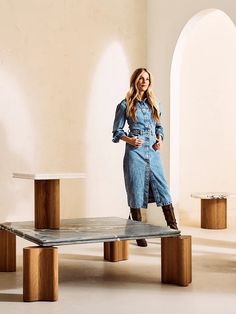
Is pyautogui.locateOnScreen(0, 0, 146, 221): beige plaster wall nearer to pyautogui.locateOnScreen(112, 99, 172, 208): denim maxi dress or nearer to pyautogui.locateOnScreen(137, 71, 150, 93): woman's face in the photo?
pyautogui.locateOnScreen(112, 99, 172, 208): denim maxi dress

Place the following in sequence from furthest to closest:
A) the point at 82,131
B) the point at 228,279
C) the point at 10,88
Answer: the point at 82,131 → the point at 10,88 → the point at 228,279

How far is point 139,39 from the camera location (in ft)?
24.9

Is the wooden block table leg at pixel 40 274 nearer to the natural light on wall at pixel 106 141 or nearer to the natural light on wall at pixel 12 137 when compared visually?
the natural light on wall at pixel 12 137

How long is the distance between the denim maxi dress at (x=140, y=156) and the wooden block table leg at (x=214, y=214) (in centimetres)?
170

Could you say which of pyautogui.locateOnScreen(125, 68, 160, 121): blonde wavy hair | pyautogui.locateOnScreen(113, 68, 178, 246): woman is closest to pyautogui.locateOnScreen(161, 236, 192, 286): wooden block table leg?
pyautogui.locateOnScreen(113, 68, 178, 246): woman

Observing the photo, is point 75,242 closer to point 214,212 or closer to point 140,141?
point 140,141

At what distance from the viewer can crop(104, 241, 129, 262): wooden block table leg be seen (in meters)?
5.10

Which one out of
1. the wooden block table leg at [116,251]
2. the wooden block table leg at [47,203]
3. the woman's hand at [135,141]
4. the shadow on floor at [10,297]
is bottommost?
the shadow on floor at [10,297]

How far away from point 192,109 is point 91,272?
4006 millimetres

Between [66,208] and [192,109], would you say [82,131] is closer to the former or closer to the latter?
[66,208]

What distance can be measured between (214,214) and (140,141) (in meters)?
2.10

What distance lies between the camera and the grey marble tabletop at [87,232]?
403 centimetres

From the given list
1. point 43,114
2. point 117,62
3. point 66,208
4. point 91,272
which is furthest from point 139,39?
point 91,272

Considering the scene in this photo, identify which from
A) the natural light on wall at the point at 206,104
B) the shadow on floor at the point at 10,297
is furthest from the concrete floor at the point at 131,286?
the natural light on wall at the point at 206,104
